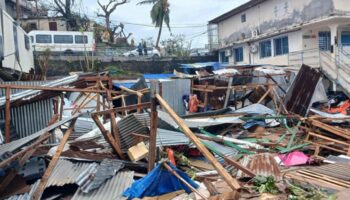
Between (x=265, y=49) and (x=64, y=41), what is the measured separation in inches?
604

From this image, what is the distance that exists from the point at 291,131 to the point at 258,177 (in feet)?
15.6

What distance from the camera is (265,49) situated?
88.1ft

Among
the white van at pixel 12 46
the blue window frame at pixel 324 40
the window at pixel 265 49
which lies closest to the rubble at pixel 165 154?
the white van at pixel 12 46

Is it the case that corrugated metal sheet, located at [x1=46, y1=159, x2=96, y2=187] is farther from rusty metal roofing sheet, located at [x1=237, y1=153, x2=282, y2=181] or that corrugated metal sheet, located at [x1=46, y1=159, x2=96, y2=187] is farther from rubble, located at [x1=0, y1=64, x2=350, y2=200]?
rusty metal roofing sheet, located at [x1=237, y1=153, x2=282, y2=181]

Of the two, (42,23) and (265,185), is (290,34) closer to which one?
(265,185)

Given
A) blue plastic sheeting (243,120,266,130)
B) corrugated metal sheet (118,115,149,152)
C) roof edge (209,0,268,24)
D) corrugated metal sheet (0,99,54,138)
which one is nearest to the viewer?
corrugated metal sheet (118,115,149,152)

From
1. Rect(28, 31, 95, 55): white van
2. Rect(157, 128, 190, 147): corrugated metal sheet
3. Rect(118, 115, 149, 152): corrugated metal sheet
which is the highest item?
Rect(28, 31, 95, 55): white van

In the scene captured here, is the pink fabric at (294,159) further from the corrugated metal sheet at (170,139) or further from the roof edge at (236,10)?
the roof edge at (236,10)

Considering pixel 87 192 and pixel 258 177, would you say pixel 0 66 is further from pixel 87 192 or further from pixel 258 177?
pixel 258 177

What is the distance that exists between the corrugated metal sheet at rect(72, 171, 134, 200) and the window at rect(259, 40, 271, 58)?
72.5 feet

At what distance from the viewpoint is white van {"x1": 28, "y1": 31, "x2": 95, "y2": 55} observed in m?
30.1

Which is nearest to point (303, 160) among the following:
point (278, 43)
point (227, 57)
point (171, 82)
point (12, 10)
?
point (171, 82)

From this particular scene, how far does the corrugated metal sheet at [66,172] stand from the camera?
5.57 meters

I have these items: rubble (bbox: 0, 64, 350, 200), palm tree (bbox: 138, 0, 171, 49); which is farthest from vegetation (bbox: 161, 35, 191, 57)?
rubble (bbox: 0, 64, 350, 200)
